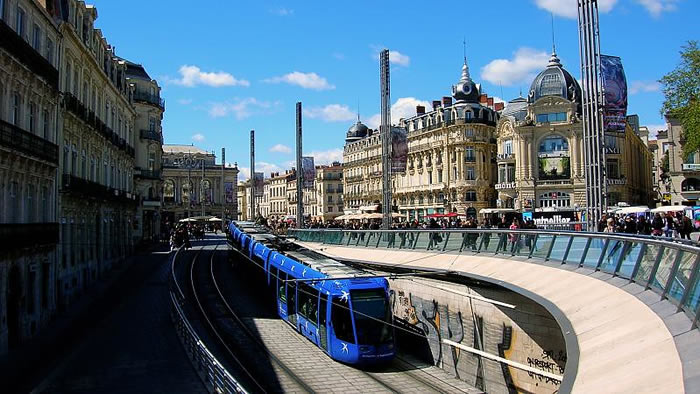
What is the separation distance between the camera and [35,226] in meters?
22.8

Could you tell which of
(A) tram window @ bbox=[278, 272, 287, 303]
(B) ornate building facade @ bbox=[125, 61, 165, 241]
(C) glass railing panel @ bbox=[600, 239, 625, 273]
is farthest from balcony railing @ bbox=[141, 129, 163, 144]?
(C) glass railing panel @ bbox=[600, 239, 625, 273]

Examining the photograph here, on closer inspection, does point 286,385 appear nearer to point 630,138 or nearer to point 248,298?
point 248,298

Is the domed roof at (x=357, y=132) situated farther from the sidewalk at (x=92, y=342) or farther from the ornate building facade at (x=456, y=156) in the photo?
the sidewalk at (x=92, y=342)

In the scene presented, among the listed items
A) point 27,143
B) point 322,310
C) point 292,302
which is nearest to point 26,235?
point 27,143

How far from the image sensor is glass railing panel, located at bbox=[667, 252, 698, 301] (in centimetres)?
753

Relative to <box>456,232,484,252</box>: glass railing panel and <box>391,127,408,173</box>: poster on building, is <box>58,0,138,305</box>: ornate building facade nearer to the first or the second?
<box>391,127,408,173</box>: poster on building

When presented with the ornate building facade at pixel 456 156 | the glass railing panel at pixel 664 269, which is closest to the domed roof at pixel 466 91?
the ornate building facade at pixel 456 156

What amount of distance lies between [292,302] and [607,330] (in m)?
15.5

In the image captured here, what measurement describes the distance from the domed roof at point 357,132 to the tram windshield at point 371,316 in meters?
93.2

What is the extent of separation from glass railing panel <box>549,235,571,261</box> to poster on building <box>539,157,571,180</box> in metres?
52.1

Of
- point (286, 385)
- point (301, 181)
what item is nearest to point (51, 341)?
point (286, 385)

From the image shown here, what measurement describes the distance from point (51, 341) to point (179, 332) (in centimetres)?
467

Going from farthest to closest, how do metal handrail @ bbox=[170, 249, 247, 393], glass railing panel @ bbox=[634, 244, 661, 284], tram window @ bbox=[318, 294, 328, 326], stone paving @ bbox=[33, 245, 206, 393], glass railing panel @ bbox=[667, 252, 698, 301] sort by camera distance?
tram window @ bbox=[318, 294, 328, 326]
stone paving @ bbox=[33, 245, 206, 393]
metal handrail @ bbox=[170, 249, 247, 393]
glass railing panel @ bbox=[634, 244, 661, 284]
glass railing panel @ bbox=[667, 252, 698, 301]

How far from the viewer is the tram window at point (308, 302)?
65.1 ft
